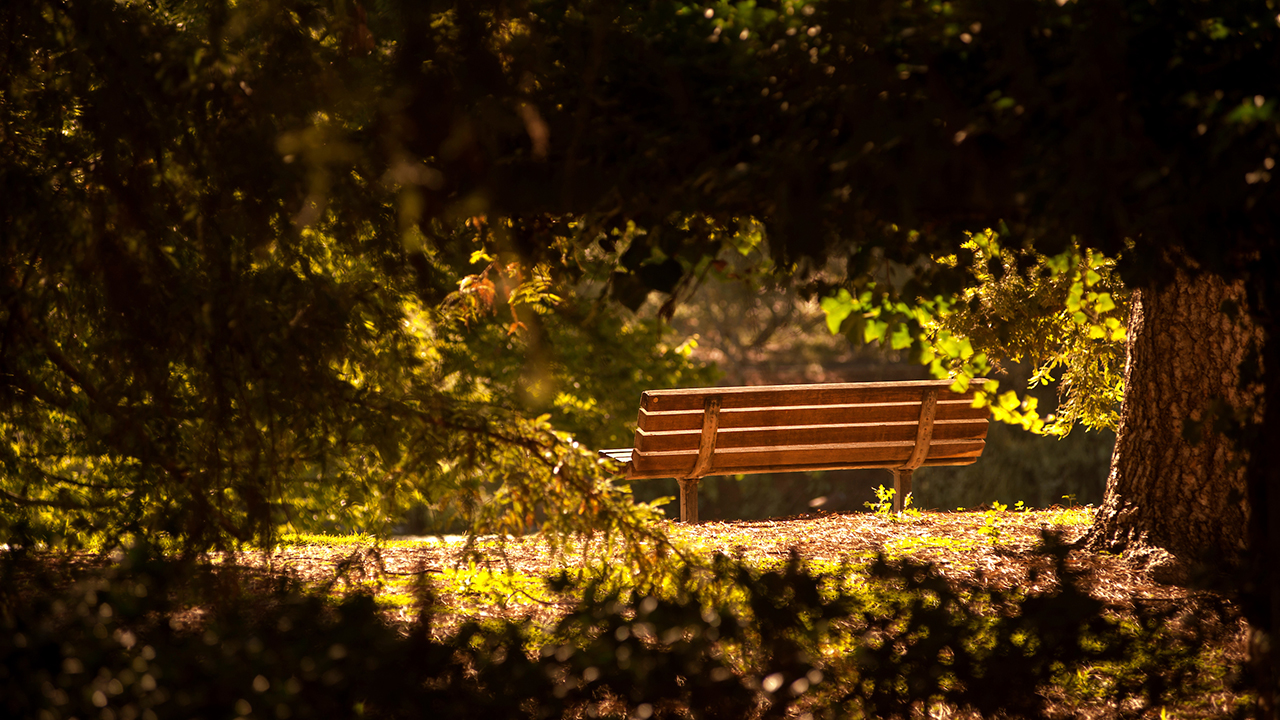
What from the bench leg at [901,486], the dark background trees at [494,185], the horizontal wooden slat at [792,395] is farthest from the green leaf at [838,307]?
the bench leg at [901,486]

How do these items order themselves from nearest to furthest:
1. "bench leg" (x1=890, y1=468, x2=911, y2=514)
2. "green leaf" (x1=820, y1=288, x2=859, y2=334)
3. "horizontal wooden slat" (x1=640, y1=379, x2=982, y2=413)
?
"green leaf" (x1=820, y1=288, x2=859, y2=334)
"horizontal wooden slat" (x1=640, y1=379, x2=982, y2=413)
"bench leg" (x1=890, y1=468, x2=911, y2=514)

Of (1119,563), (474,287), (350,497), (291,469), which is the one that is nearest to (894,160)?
(474,287)

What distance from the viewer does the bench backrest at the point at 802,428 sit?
6602mm

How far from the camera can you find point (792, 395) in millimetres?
6801

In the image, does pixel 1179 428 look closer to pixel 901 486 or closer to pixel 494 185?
pixel 901 486

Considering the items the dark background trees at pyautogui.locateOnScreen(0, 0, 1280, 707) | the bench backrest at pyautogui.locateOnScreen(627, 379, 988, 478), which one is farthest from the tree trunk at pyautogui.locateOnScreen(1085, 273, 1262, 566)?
the bench backrest at pyautogui.locateOnScreen(627, 379, 988, 478)

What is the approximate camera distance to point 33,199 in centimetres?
324

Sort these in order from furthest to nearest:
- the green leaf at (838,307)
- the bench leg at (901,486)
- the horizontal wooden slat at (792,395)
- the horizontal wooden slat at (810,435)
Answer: the bench leg at (901,486)
the horizontal wooden slat at (810,435)
the horizontal wooden slat at (792,395)
the green leaf at (838,307)

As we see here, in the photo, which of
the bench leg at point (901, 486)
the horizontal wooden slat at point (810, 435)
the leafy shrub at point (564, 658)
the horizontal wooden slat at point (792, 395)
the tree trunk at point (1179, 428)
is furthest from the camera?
the bench leg at point (901, 486)

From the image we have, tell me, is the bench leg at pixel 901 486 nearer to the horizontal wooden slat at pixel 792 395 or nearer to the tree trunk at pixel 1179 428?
the horizontal wooden slat at pixel 792 395

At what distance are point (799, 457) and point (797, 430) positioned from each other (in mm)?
229

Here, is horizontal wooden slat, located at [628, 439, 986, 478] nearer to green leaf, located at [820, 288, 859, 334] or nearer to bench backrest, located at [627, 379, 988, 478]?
bench backrest, located at [627, 379, 988, 478]

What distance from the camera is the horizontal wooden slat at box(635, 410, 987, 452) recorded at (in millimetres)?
6648

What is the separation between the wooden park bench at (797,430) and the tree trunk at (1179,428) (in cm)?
199
